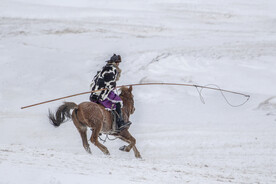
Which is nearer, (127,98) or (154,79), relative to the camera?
(127,98)

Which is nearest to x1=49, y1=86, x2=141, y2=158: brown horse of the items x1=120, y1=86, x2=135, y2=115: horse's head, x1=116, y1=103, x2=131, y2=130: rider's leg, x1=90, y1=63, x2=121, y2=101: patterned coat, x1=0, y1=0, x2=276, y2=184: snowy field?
x1=116, y1=103, x2=131, y2=130: rider's leg

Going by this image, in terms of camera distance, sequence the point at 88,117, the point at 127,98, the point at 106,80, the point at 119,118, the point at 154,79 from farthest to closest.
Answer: the point at 154,79 < the point at 127,98 < the point at 119,118 < the point at 106,80 < the point at 88,117

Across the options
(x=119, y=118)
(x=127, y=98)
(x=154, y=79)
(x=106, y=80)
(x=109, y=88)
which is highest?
(x=106, y=80)

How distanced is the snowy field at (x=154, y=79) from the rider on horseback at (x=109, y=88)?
3.39ft

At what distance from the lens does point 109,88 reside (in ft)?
30.3

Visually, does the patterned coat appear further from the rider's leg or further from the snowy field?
the snowy field

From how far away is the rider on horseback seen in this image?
9.24 metres

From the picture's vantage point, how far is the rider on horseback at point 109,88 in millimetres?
9242

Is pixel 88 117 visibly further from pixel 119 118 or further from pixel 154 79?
pixel 154 79

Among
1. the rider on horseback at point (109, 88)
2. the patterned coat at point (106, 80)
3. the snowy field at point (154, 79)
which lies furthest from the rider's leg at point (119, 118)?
the snowy field at point (154, 79)

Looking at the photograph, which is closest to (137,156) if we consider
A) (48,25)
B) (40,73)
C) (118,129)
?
(118,129)

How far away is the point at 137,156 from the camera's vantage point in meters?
10.1

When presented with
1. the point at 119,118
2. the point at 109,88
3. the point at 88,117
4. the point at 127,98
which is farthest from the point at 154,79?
the point at 88,117

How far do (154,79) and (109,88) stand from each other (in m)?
5.36
